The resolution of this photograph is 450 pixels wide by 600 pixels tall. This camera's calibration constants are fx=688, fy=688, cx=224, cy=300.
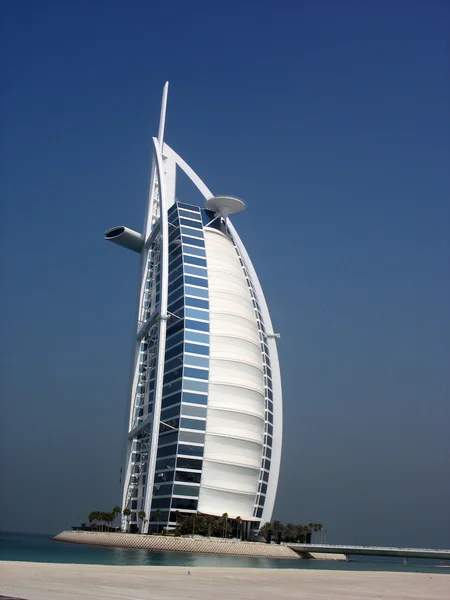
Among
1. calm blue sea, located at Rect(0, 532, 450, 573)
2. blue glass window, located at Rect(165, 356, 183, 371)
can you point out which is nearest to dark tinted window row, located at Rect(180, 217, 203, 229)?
blue glass window, located at Rect(165, 356, 183, 371)

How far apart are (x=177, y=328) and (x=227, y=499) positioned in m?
22.1

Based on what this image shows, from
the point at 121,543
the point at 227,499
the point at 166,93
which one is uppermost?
the point at 166,93

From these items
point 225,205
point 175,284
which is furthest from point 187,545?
point 225,205

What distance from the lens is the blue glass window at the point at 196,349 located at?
3374 inches

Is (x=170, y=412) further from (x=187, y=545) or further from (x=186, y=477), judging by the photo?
(x=187, y=545)

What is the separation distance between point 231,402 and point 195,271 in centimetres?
1805

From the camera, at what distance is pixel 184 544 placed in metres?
70.1

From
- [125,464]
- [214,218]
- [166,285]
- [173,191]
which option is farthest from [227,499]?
[173,191]

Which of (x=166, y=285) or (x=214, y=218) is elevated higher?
(x=214, y=218)

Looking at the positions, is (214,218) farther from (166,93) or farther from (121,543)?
(121,543)

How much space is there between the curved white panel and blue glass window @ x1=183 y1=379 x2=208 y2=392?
1.14 metres

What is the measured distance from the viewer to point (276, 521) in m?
96.2

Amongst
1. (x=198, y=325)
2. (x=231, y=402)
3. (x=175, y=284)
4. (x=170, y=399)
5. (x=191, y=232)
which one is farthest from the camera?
(x=191, y=232)

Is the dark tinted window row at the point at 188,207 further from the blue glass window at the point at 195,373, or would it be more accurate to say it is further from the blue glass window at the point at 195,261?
the blue glass window at the point at 195,373
